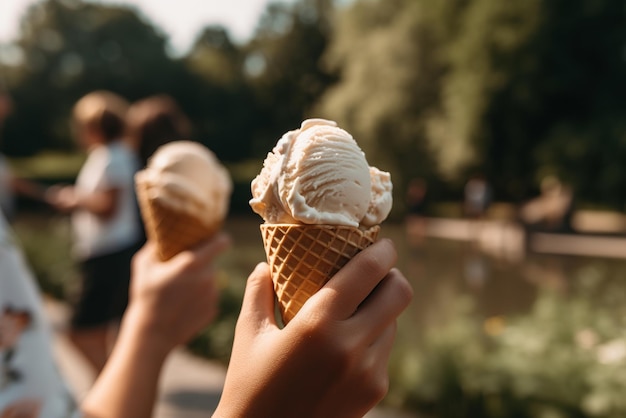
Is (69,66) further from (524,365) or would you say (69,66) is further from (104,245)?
(524,365)

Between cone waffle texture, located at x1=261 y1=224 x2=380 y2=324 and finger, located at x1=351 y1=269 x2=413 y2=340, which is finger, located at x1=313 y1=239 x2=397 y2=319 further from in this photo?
cone waffle texture, located at x1=261 y1=224 x2=380 y2=324

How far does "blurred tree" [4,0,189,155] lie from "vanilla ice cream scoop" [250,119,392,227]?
4012cm

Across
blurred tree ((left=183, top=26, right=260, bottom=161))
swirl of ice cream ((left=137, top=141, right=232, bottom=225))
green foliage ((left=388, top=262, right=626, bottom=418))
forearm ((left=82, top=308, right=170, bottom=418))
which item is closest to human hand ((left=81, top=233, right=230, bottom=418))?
forearm ((left=82, top=308, right=170, bottom=418))

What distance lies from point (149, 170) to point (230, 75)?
36339 millimetres

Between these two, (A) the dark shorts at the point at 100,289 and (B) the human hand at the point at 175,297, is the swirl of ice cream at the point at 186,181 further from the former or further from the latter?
(A) the dark shorts at the point at 100,289

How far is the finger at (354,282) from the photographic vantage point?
0.95 m

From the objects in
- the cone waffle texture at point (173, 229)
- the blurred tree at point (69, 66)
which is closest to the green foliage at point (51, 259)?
the cone waffle texture at point (173, 229)

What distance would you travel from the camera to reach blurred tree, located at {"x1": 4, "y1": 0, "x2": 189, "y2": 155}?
3991 cm

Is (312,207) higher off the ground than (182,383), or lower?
higher

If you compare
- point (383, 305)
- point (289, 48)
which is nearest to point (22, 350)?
point (383, 305)

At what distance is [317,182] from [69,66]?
1793 inches

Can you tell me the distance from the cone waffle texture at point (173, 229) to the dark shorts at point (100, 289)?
171cm

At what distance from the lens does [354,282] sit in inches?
38.6

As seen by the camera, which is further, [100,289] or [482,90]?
[482,90]
